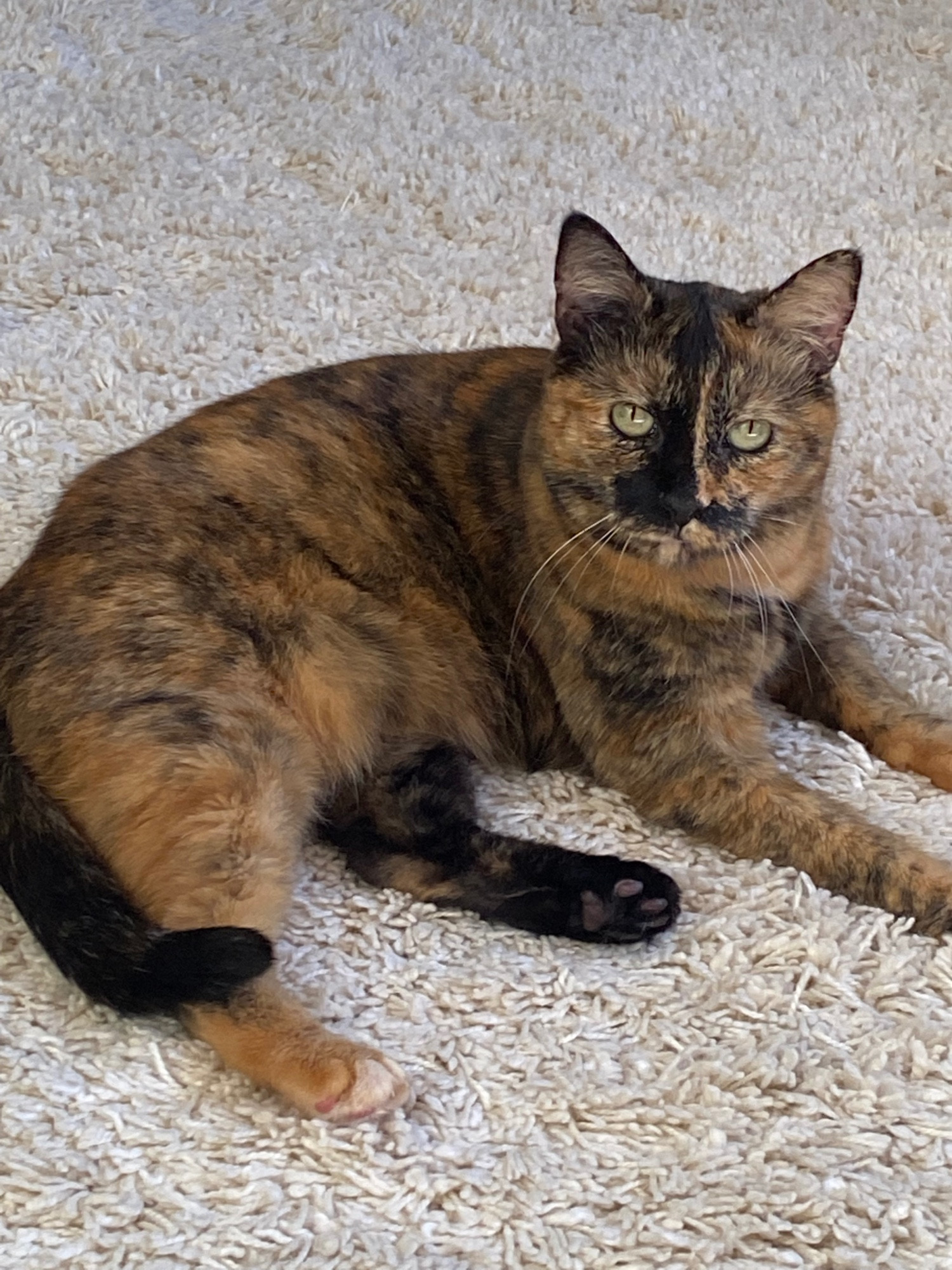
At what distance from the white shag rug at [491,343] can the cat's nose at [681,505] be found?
361 millimetres

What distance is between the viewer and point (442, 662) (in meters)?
1.47

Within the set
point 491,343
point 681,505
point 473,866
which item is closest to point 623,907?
point 473,866

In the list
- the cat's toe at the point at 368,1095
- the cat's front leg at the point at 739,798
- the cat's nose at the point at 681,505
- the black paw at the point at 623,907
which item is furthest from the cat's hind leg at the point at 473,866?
the cat's nose at the point at 681,505

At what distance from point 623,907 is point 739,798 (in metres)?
0.18

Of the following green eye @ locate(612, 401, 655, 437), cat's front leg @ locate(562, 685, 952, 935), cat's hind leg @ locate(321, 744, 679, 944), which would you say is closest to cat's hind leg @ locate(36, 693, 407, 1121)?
cat's hind leg @ locate(321, 744, 679, 944)

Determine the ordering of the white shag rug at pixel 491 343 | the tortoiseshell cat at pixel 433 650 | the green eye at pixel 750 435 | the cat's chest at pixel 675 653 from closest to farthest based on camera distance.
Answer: the white shag rug at pixel 491 343, the tortoiseshell cat at pixel 433 650, the green eye at pixel 750 435, the cat's chest at pixel 675 653

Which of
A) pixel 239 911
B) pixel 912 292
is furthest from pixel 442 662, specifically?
pixel 912 292

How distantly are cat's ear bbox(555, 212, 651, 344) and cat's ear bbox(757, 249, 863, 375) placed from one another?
133 millimetres

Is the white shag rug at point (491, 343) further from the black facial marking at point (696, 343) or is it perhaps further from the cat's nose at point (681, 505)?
the black facial marking at point (696, 343)

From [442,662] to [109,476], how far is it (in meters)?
0.43

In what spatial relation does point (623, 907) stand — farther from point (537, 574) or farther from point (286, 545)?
point (286, 545)

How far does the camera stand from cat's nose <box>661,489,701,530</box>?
124cm

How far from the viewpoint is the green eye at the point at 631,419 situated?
129cm

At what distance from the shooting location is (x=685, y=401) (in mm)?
1270
